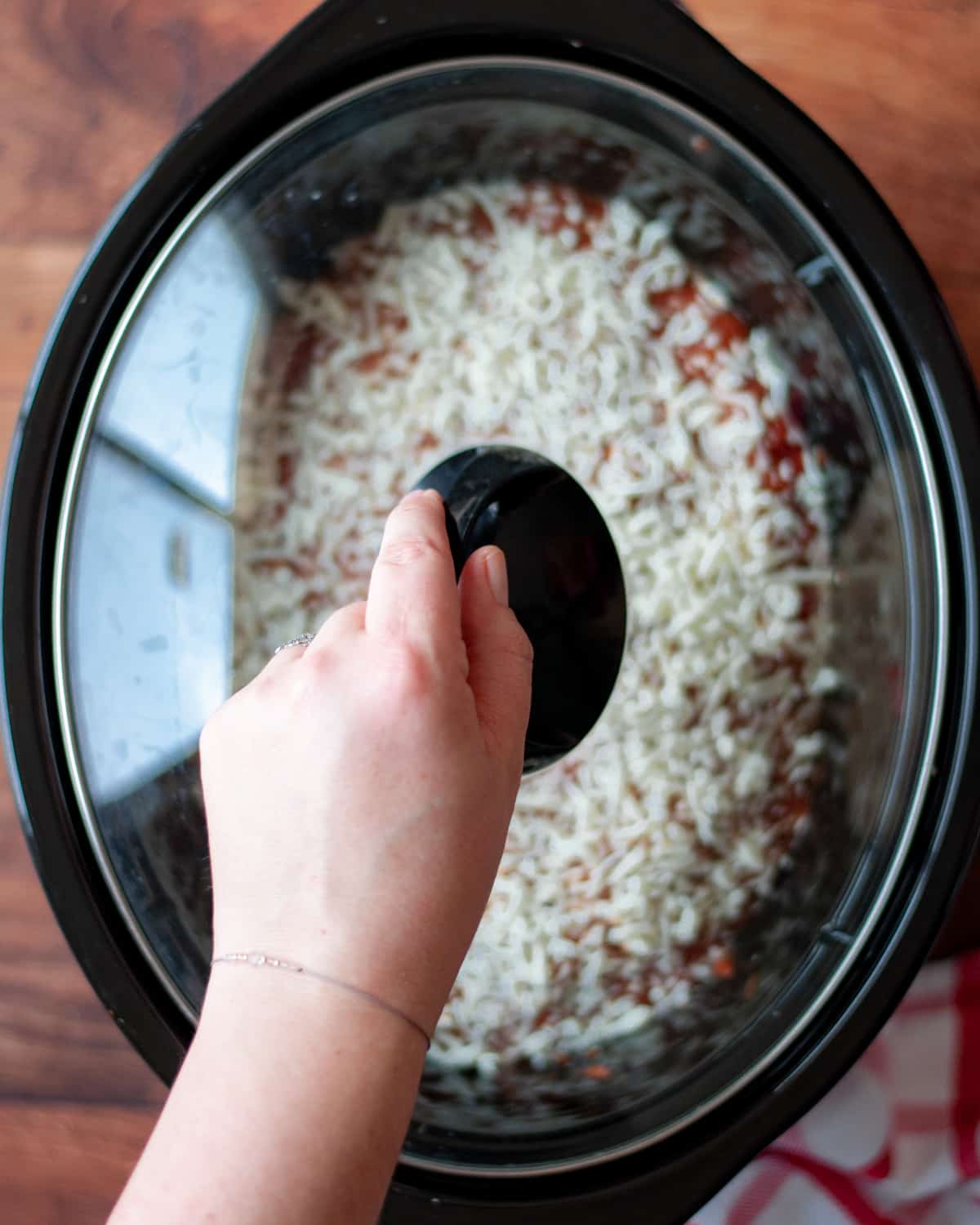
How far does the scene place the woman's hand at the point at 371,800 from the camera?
28 centimetres

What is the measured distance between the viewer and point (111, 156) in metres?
0.54

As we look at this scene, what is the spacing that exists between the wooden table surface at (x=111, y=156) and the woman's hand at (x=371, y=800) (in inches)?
12.6

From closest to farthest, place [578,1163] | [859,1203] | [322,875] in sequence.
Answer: [322,875] < [578,1163] < [859,1203]

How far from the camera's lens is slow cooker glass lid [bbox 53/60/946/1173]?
398mm

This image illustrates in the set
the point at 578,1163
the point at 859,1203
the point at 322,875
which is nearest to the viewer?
the point at 322,875

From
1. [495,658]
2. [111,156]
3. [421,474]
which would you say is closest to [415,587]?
[495,658]

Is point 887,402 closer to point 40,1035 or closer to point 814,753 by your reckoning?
point 814,753

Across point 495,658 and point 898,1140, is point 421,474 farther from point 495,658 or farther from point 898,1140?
point 898,1140

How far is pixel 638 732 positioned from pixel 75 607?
0.25m

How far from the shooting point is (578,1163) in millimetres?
388

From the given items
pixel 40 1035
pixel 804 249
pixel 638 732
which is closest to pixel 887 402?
pixel 804 249

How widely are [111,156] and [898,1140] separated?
2.15 ft

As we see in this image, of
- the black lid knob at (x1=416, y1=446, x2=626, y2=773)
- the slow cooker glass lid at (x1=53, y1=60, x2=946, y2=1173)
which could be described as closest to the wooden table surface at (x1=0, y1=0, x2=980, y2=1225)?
the slow cooker glass lid at (x1=53, y1=60, x2=946, y2=1173)

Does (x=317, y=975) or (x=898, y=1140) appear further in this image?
(x=898, y=1140)
